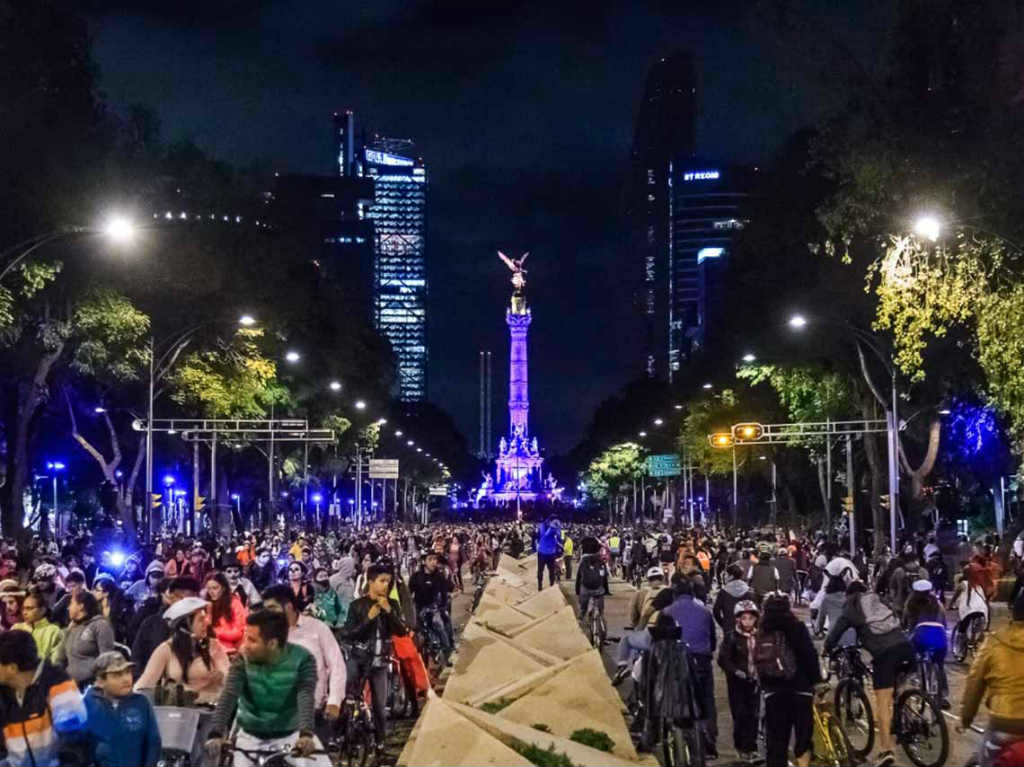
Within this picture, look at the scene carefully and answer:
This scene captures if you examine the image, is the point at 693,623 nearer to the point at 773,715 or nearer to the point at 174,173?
the point at 773,715

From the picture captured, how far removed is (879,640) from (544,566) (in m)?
24.0

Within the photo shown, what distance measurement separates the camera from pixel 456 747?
→ 9305 mm

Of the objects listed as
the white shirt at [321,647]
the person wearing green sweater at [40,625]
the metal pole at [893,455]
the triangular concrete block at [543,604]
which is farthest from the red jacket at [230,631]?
the metal pole at [893,455]

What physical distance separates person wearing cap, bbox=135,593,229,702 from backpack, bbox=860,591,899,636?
19.0 feet

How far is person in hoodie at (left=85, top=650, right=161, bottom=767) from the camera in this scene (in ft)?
26.8

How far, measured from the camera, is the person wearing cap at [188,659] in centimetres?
1097

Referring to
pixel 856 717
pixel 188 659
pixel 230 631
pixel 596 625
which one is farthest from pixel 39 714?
pixel 596 625

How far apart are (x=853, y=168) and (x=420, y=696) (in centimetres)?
1263

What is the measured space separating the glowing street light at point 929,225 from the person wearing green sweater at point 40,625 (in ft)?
45.9

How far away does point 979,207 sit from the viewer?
23.7 meters

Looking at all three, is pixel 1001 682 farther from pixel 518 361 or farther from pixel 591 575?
pixel 518 361

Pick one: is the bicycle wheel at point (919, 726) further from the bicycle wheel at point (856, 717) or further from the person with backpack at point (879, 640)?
the bicycle wheel at point (856, 717)

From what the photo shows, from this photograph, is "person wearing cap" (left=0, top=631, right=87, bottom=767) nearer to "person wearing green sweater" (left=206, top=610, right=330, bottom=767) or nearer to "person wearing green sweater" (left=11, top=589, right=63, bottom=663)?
"person wearing green sweater" (left=206, top=610, right=330, bottom=767)

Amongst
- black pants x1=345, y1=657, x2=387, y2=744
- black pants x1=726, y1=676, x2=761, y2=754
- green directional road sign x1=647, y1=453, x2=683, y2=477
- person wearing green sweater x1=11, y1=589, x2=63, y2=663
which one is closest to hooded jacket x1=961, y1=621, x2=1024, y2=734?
black pants x1=726, y1=676, x2=761, y2=754
